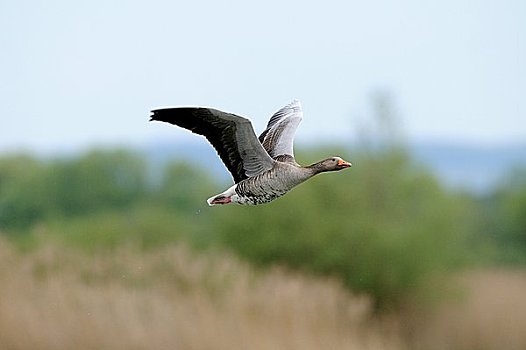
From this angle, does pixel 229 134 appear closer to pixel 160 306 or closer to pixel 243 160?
pixel 243 160

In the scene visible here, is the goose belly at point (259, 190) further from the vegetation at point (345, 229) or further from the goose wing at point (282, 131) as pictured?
the vegetation at point (345, 229)

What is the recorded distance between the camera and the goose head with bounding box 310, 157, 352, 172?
5.80 m

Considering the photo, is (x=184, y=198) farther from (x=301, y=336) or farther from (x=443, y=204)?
(x=301, y=336)

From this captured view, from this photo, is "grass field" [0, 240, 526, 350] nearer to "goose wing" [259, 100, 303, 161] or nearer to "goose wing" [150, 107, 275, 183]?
"goose wing" [259, 100, 303, 161]

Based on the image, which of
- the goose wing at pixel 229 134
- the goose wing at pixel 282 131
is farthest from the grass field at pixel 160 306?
the goose wing at pixel 229 134

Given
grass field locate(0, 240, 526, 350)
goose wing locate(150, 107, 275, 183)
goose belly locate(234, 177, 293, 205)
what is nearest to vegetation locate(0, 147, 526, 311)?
grass field locate(0, 240, 526, 350)

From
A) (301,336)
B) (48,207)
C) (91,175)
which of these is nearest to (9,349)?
(301,336)

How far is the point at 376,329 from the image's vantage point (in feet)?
52.7

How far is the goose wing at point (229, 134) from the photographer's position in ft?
19.0

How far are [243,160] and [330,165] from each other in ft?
1.53

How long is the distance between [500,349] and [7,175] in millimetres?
10583

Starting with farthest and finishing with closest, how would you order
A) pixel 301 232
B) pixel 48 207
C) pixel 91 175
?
pixel 91 175 < pixel 48 207 < pixel 301 232

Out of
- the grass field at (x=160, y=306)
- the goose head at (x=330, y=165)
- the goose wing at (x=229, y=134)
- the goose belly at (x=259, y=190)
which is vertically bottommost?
the grass field at (x=160, y=306)

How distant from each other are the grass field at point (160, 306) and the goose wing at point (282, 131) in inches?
205
